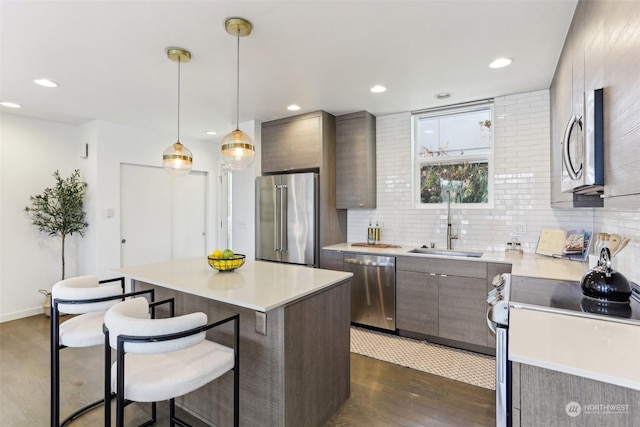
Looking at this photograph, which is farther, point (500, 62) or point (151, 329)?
point (500, 62)

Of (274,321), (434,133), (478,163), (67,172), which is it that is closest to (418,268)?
(478,163)

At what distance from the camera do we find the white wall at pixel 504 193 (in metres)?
3.24

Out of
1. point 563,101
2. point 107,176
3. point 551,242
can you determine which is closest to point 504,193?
point 551,242

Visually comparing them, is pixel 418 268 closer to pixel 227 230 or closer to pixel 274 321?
pixel 274 321

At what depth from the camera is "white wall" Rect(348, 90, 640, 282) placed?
3238 millimetres

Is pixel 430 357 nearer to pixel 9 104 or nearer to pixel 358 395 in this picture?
pixel 358 395

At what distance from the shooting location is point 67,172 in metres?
4.50

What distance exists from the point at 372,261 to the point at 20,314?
4.59 m

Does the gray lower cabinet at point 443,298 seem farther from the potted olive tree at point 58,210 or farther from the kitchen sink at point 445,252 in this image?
the potted olive tree at point 58,210

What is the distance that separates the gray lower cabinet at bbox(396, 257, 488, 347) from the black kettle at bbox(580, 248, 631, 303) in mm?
1358

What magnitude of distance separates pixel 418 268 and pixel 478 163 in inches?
57.2

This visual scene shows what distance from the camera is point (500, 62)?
2.63 metres

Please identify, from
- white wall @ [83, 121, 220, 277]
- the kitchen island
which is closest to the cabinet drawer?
the kitchen island

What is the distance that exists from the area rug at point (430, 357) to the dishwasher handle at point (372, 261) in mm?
782
